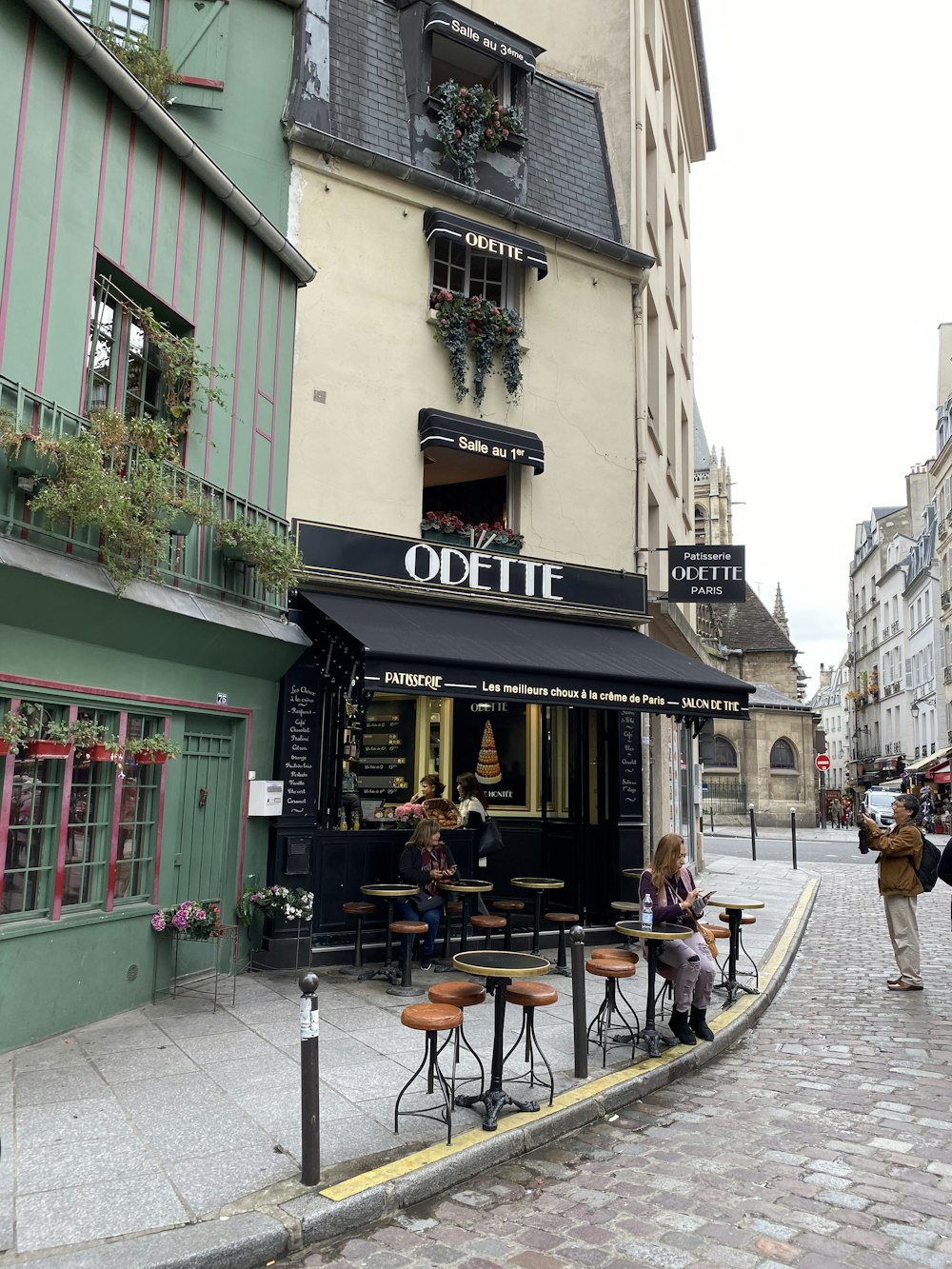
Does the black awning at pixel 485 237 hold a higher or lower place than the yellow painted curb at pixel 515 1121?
higher

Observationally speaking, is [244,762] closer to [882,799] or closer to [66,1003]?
[66,1003]

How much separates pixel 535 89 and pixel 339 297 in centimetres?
507

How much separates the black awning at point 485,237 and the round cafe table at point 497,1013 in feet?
28.8

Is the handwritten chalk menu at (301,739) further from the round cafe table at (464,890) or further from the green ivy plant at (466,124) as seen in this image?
the green ivy plant at (466,124)

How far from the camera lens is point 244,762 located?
9078 millimetres

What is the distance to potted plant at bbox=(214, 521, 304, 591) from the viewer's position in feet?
27.3

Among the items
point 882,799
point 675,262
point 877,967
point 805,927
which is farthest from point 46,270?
point 882,799

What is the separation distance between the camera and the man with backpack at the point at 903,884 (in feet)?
30.4

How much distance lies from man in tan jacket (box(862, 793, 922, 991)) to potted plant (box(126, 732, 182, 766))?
22.1ft

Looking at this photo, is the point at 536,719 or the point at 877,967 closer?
the point at 877,967

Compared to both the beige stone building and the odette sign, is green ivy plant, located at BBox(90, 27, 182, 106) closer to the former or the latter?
the beige stone building

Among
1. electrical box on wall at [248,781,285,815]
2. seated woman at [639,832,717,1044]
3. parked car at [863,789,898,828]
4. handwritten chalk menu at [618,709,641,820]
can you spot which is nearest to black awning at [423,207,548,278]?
handwritten chalk menu at [618,709,641,820]

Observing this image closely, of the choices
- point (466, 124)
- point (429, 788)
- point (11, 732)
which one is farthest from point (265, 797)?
point (466, 124)

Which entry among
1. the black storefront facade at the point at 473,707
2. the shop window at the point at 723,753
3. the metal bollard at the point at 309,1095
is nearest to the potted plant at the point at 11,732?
the metal bollard at the point at 309,1095
